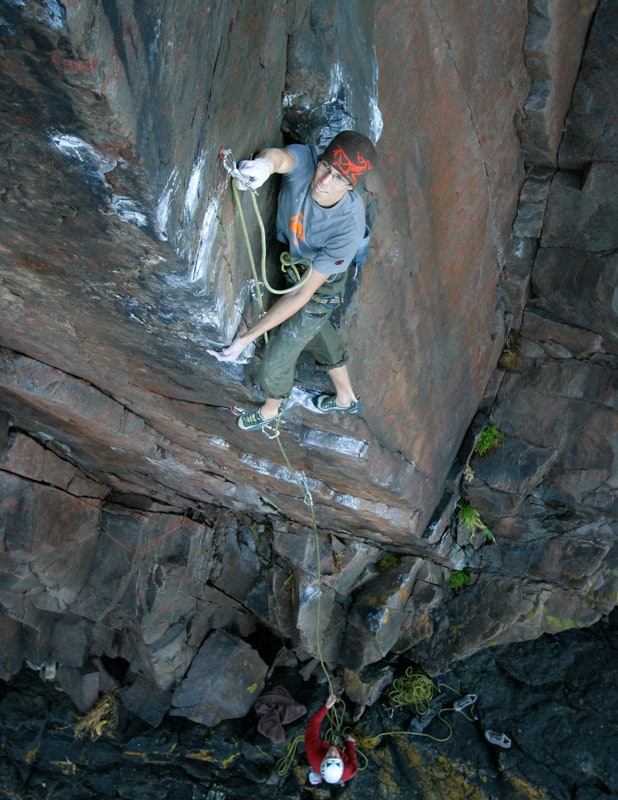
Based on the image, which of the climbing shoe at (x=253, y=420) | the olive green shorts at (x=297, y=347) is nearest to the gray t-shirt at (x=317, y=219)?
the olive green shorts at (x=297, y=347)

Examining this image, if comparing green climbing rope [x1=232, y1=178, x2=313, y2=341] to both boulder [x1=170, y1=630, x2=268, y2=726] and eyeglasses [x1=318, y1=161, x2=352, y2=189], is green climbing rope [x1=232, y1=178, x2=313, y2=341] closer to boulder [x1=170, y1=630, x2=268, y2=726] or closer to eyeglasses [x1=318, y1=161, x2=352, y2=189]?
eyeglasses [x1=318, y1=161, x2=352, y2=189]

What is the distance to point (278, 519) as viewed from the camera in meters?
7.27

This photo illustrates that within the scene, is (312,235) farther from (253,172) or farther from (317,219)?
(253,172)

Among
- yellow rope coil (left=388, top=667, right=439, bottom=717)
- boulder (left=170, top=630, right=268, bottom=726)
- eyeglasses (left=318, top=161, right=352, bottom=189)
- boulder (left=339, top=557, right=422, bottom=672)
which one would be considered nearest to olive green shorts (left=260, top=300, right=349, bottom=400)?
eyeglasses (left=318, top=161, right=352, bottom=189)

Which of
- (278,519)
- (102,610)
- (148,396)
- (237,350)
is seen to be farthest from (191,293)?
(102,610)

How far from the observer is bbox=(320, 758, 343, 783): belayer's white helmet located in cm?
722

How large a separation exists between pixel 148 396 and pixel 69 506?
105 inches

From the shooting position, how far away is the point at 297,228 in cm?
335

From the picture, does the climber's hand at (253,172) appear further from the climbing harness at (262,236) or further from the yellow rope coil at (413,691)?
the yellow rope coil at (413,691)

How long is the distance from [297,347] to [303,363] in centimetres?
63

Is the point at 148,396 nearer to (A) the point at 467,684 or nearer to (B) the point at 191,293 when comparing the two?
(B) the point at 191,293

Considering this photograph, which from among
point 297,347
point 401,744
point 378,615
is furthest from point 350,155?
point 401,744

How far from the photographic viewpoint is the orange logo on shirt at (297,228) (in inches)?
131

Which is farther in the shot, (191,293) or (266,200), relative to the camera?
(266,200)
